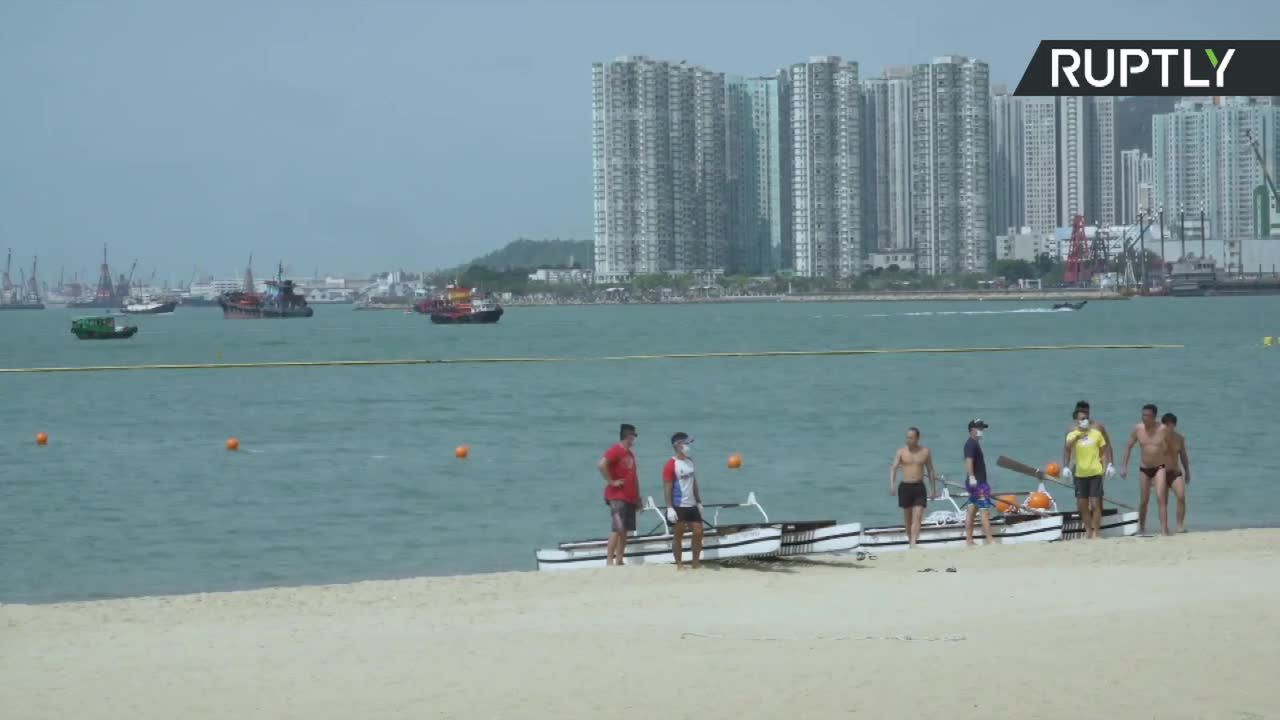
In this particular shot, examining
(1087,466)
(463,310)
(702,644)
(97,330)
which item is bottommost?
(702,644)

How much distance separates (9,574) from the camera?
81.6 feet

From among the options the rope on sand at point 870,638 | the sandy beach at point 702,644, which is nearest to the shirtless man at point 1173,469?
the sandy beach at point 702,644

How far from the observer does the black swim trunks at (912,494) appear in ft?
67.2

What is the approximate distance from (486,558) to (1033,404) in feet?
135

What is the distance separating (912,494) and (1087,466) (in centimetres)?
229

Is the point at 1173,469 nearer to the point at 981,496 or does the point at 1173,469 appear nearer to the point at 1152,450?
the point at 1152,450

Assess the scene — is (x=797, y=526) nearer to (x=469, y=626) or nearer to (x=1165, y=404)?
(x=469, y=626)

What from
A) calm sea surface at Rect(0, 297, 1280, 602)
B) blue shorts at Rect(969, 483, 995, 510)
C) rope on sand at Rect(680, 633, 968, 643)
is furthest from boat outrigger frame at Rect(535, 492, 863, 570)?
calm sea surface at Rect(0, 297, 1280, 602)

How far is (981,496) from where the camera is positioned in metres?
20.7

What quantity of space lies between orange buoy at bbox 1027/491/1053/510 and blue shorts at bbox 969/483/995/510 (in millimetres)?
2193

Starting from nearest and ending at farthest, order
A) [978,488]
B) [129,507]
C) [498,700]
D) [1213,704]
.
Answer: [1213,704] → [498,700] → [978,488] → [129,507]

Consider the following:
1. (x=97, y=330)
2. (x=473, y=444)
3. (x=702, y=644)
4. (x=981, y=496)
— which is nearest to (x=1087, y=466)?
(x=981, y=496)

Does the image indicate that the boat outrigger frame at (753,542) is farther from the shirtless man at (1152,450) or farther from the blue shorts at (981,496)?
the shirtless man at (1152,450)

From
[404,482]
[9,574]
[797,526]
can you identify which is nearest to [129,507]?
[404,482]
